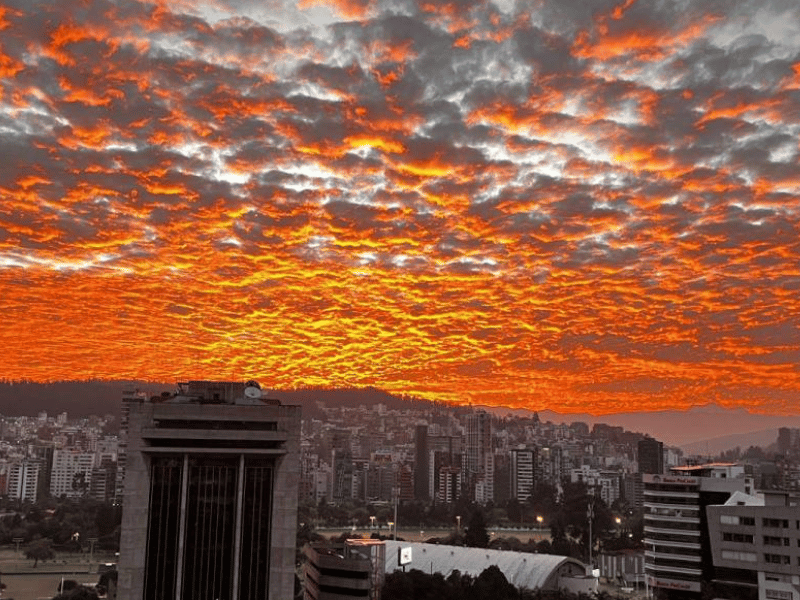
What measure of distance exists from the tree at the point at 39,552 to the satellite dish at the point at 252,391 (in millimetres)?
83177

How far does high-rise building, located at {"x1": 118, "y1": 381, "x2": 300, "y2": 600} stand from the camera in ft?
171

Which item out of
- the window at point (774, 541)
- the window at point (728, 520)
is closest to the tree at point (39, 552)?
the window at point (728, 520)

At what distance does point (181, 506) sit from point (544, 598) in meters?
46.0

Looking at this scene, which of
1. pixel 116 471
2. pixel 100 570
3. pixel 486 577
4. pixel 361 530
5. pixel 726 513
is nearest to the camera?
pixel 726 513

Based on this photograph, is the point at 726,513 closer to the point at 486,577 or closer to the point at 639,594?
the point at 486,577

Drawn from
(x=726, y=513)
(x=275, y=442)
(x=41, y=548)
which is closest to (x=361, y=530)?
(x=41, y=548)

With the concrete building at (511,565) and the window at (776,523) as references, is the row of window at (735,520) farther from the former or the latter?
the concrete building at (511,565)

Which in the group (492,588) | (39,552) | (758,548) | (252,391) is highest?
(252,391)

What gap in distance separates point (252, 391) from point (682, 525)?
5086 centimetres

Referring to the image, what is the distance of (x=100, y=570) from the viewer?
110 meters

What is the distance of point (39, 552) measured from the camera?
122m

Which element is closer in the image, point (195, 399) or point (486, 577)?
point (195, 399)

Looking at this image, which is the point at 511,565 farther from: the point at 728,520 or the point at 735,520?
the point at 735,520

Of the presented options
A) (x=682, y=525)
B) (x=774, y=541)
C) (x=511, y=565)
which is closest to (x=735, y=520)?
(x=774, y=541)
